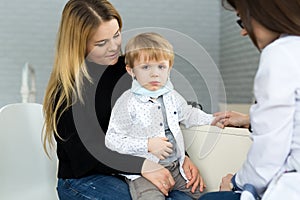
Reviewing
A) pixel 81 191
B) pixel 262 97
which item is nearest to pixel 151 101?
pixel 81 191

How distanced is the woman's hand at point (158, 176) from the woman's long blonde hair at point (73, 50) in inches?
9.2

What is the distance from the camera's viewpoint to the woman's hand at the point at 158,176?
3.32 feet

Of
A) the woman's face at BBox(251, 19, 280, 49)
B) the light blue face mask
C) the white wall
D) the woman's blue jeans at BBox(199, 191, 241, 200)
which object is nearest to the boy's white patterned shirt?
the light blue face mask

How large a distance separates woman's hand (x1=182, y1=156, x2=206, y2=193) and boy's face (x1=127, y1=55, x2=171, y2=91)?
209 millimetres

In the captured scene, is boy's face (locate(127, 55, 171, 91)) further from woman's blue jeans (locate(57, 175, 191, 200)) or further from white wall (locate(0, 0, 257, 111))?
white wall (locate(0, 0, 257, 111))

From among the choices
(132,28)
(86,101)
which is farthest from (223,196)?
(132,28)

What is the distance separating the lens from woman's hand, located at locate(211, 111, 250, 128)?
43.7 inches

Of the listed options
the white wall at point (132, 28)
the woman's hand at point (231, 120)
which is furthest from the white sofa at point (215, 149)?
the white wall at point (132, 28)

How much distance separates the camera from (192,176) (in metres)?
1.09

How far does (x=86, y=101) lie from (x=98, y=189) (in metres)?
0.22

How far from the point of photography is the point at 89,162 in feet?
3.55

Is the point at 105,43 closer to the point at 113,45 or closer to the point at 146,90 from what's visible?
the point at 113,45

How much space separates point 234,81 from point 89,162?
1.29 metres

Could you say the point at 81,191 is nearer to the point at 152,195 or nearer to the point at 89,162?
the point at 89,162
